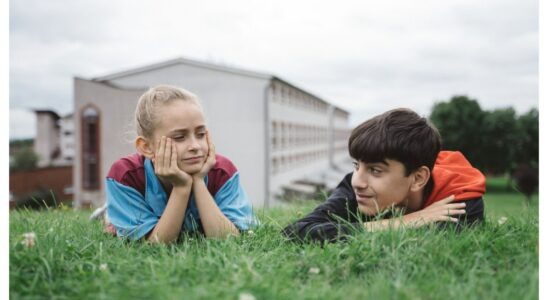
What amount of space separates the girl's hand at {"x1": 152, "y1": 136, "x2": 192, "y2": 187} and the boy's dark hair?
1.02 m

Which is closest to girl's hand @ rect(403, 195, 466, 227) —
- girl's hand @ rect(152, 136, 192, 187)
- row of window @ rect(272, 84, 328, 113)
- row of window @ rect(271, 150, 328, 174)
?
girl's hand @ rect(152, 136, 192, 187)

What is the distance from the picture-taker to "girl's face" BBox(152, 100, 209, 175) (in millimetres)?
2719

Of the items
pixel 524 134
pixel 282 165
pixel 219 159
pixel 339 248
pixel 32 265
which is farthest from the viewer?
pixel 524 134

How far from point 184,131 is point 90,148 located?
2565cm

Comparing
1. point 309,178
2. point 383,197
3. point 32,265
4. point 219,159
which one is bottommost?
point 309,178

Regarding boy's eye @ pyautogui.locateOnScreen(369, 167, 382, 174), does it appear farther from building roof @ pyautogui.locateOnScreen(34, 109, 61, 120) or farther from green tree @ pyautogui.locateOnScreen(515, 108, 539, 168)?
building roof @ pyautogui.locateOnScreen(34, 109, 61, 120)

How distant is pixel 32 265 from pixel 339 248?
146 cm

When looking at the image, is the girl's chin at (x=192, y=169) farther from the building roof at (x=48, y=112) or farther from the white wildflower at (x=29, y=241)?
the building roof at (x=48, y=112)

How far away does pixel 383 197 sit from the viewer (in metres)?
2.64

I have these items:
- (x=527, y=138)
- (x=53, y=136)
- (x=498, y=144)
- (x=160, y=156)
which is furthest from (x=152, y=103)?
(x=53, y=136)

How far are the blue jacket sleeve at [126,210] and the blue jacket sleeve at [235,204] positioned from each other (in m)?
0.45

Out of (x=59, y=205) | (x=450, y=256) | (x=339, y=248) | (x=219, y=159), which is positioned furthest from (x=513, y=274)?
(x=59, y=205)

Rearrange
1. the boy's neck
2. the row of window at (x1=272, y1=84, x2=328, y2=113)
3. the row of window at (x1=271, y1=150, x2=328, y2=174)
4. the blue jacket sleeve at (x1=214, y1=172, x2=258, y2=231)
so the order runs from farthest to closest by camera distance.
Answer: the row of window at (x1=271, y1=150, x2=328, y2=174), the row of window at (x1=272, y1=84, x2=328, y2=113), the blue jacket sleeve at (x1=214, y1=172, x2=258, y2=231), the boy's neck
